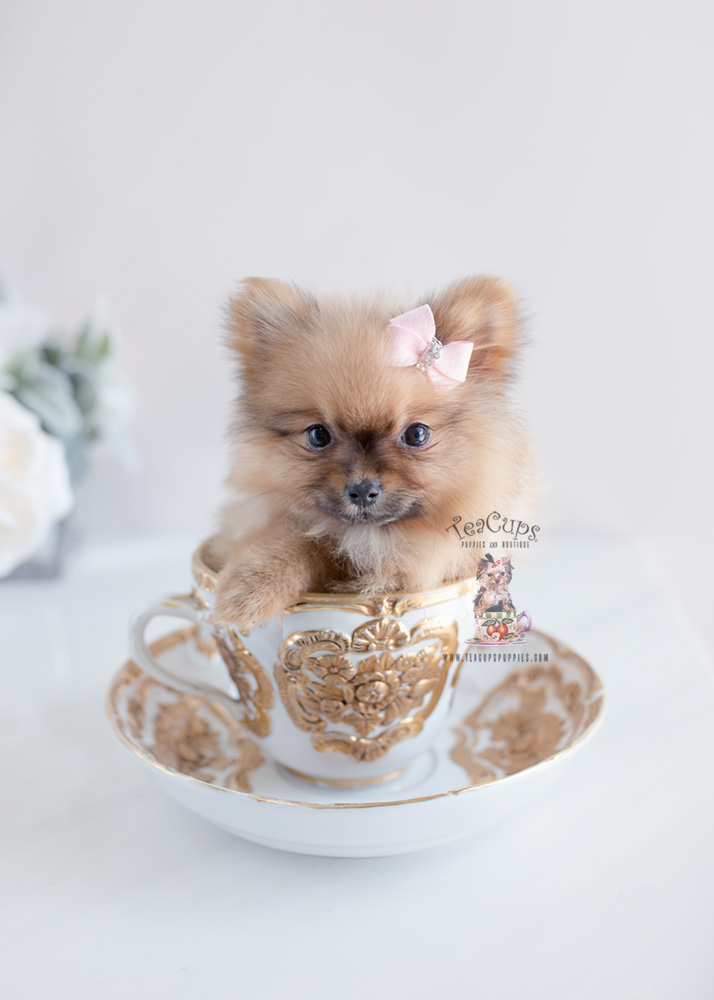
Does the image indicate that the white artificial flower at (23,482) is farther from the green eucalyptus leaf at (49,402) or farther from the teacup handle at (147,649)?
the teacup handle at (147,649)

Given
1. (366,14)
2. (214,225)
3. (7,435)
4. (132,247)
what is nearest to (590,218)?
(366,14)

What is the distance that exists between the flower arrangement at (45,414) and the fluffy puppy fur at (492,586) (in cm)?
100

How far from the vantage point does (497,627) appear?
36.0 inches

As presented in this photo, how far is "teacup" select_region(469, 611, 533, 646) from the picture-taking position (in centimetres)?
91

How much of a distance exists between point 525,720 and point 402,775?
21cm

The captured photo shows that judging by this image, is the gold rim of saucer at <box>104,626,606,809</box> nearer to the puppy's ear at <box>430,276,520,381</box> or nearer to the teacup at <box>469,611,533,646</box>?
the teacup at <box>469,611,533,646</box>

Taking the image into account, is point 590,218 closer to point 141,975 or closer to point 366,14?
point 366,14

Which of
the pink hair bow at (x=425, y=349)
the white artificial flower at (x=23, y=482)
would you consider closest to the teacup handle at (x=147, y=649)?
the pink hair bow at (x=425, y=349)

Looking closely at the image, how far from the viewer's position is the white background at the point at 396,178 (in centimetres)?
172

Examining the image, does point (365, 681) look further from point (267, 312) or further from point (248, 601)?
point (267, 312)

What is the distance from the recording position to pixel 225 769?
41.3 inches

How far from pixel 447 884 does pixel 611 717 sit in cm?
47

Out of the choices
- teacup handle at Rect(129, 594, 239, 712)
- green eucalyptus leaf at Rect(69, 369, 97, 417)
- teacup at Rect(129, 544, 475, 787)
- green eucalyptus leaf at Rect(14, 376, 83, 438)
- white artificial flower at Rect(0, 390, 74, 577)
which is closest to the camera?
teacup at Rect(129, 544, 475, 787)

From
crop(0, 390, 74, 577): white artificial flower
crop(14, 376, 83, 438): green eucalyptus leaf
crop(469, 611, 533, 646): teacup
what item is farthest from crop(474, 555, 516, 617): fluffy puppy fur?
crop(14, 376, 83, 438): green eucalyptus leaf
